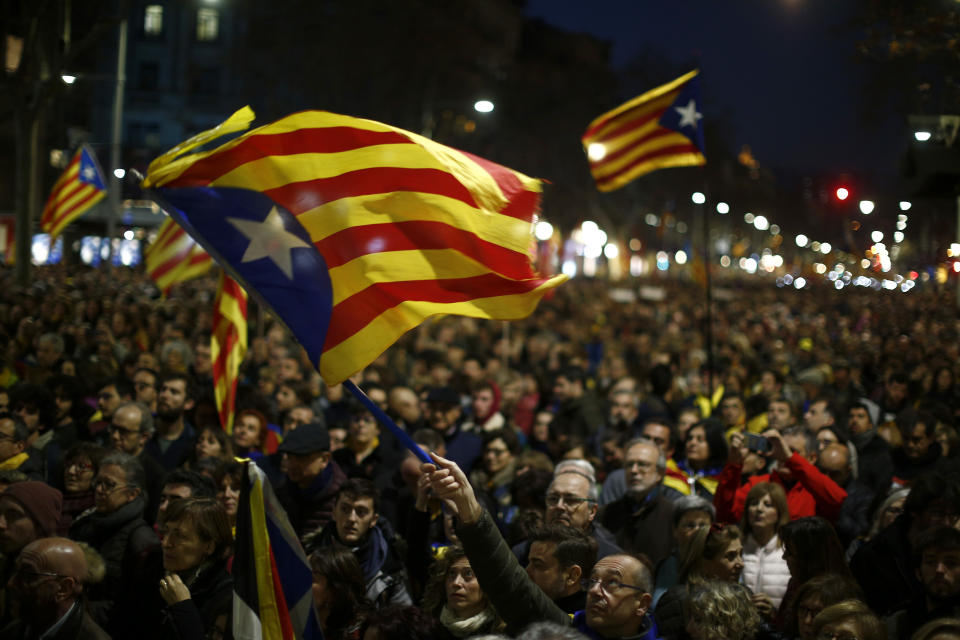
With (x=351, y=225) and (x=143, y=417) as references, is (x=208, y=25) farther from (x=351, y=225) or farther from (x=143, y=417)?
(x=351, y=225)

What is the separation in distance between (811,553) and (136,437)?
4685 mm

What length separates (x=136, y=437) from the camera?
779 centimetres

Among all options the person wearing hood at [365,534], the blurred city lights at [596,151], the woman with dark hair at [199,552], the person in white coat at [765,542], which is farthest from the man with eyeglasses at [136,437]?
the blurred city lights at [596,151]

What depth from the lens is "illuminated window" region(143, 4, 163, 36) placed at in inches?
2643

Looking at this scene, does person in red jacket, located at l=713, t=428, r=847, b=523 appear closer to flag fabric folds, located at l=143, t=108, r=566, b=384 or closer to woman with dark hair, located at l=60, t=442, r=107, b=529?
flag fabric folds, located at l=143, t=108, r=566, b=384

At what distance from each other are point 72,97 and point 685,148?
54496 mm

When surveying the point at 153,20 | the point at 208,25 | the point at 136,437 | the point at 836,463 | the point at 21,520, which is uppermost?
the point at 153,20

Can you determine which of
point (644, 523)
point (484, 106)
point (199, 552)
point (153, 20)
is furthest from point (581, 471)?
point (153, 20)

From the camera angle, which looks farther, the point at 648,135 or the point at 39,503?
the point at 648,135

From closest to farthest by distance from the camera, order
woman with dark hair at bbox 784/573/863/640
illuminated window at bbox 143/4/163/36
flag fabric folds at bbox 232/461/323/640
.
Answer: flag fabric folds at bbox 232/461/323/640 → woman with dark hair at bbox 784/573/863/640 → illuminated window at bbox 143/4/163/36

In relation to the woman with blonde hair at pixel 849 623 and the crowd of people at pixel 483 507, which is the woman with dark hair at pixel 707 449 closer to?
the crowd of people at pixel 483 507

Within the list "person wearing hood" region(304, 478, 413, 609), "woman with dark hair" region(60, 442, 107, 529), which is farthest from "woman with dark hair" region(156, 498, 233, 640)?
"woman with dark hair" region(60, 442, 107, 529)

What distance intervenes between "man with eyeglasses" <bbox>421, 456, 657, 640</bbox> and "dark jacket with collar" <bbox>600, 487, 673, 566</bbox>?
6.88 feet

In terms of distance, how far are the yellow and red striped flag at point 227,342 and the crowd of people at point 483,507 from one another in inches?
11.6
